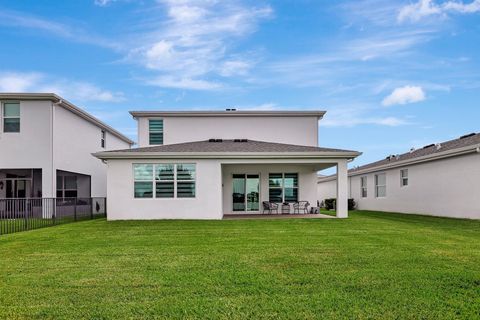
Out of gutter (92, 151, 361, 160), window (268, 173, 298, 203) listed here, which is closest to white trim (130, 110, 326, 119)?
window (268, 173, 298, 203)

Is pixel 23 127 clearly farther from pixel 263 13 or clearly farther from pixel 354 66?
pixel 354 66

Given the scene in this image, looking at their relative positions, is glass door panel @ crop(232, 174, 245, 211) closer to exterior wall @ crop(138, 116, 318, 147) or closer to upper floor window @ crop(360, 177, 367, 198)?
exterior wall @ crop(138, 116, 318, 147)

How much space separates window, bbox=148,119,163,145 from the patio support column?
35.7 feet

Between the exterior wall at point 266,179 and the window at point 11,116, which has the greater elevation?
the window at point 11,116

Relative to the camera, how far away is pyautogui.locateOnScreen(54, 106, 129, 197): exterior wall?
2005cm

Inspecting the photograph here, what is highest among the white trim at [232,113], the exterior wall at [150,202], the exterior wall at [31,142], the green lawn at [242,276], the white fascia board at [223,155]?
the white trim at [232,113]

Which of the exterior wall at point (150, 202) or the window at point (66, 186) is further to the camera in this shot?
the window at point (66, 186)

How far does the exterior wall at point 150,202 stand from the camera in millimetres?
16938

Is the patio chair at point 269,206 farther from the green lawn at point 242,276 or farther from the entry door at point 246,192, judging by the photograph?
the green lawn at point 242,276

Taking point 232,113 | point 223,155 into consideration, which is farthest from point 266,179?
point 232,113

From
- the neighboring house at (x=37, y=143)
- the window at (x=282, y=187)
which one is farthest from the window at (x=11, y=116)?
the window at (x=282, y=187)

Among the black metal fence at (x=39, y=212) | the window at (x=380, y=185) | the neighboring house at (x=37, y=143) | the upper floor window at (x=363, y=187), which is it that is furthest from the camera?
the upper floor window at (x=363, y=187)

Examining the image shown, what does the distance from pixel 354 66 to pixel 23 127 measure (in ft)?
55.2

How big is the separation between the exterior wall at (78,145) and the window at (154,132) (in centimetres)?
368
